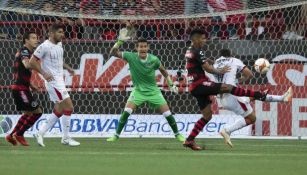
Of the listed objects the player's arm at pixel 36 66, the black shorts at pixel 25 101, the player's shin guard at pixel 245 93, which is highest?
the player's arm at pixel 36 66

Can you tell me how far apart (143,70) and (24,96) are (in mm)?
2255

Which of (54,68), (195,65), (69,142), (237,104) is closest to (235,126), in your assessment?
(237,104)

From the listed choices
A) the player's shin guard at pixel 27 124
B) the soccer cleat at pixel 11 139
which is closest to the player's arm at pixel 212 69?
the player's shin guard at pixel 27 124

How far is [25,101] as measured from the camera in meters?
14.2

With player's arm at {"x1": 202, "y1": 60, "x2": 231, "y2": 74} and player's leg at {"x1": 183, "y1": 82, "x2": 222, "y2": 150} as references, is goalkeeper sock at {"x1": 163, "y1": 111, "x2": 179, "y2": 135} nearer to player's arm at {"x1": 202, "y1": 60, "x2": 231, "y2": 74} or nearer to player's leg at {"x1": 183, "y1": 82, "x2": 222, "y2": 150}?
player's leg at {"x1": 183, "y1": 82, "x2": 222, "y2": 150}

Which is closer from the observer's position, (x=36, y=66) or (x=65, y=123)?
(x=36, y=66)

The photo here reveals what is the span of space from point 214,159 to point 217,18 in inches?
326

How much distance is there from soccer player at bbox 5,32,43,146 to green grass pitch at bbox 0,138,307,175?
72 cm

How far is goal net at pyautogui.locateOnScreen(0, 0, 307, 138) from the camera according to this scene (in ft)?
59.2

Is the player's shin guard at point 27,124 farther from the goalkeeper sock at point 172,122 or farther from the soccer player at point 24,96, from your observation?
the goalkeeper sock at point 172,122

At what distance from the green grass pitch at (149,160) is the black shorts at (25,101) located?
3.34 ft

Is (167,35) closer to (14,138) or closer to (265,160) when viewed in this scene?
(14,138)

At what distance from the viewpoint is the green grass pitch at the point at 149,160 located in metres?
8.99

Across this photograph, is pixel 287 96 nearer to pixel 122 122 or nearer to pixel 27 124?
pixel 122 122
